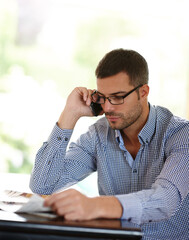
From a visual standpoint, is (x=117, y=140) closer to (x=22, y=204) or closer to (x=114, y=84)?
(x=114, y=84)

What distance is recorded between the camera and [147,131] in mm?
1965

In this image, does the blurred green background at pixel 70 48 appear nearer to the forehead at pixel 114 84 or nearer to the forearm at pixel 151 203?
the forehead at pixel 114 84

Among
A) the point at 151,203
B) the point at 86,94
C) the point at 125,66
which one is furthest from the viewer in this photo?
the point at 86,94

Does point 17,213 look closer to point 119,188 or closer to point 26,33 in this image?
point 119,188

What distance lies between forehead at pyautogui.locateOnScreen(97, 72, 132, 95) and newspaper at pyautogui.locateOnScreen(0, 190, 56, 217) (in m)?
0.59

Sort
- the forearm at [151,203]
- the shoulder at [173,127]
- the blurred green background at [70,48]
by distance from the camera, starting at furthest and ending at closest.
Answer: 1. the blurred green background at [70,48]
2. the shoulder at [173,127]
3. the forearm at [151,203]

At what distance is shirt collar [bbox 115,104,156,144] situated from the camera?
76.9 inches

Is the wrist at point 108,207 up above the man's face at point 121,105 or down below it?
below

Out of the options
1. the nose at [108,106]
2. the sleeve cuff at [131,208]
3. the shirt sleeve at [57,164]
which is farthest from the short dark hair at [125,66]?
the sleeve cuff at [131,208]

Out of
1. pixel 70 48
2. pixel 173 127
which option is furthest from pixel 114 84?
pixel 70 48

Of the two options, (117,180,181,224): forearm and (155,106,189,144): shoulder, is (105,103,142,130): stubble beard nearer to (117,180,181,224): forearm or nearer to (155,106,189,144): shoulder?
(155,106,189,144): shoulder

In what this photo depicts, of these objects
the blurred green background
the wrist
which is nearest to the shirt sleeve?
the wrist

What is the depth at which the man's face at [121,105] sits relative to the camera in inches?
75.8

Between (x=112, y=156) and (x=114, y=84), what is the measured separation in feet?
1.17
